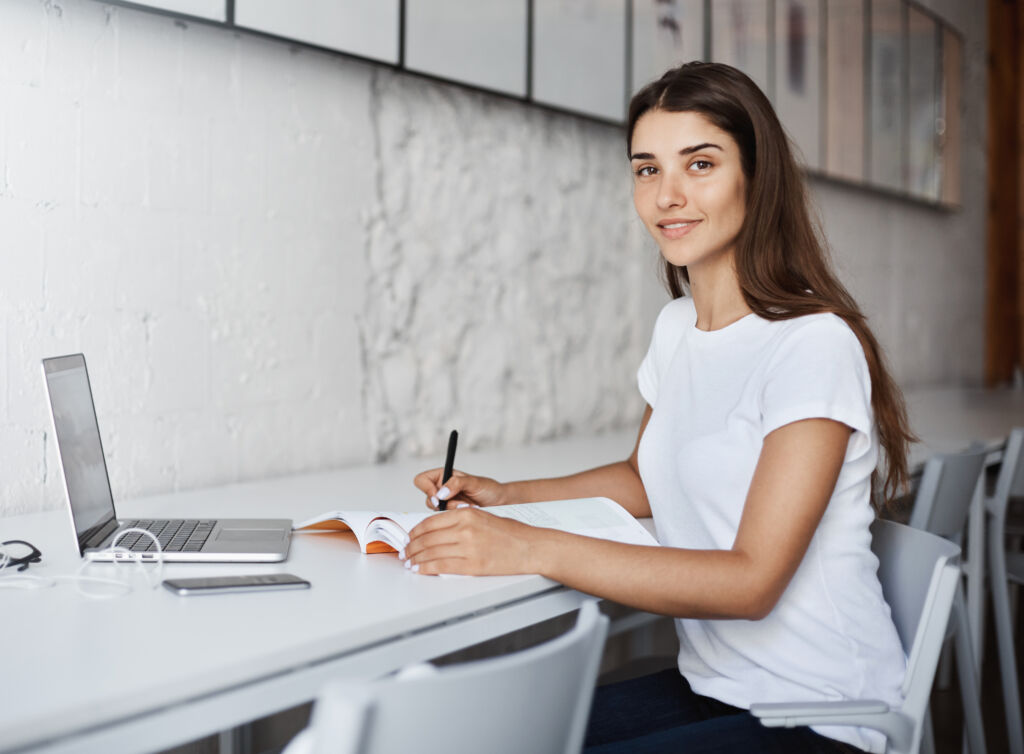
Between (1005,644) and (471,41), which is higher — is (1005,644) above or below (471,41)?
below

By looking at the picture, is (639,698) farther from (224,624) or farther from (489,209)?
(489,209)

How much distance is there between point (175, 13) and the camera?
1.65m

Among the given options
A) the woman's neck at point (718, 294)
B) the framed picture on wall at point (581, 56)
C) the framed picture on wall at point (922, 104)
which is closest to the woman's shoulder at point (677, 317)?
the woman's neck at point (718, 294)

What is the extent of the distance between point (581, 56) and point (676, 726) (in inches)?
74.1

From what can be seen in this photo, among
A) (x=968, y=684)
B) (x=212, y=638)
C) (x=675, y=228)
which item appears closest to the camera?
(x=212, y=638)

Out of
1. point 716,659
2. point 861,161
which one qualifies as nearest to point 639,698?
point 716,659

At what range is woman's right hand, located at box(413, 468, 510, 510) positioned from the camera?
1.48 m

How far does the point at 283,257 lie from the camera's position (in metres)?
1.93

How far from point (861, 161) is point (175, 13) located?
3.16 meters

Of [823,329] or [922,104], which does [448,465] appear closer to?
[823,329]

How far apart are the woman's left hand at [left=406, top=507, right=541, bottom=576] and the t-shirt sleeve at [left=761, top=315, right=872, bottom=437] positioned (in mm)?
329

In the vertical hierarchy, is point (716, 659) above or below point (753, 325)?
below

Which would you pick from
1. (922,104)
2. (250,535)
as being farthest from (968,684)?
(922,104)

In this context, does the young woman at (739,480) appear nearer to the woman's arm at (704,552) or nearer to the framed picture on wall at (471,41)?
the woman's arm at (704,552)
